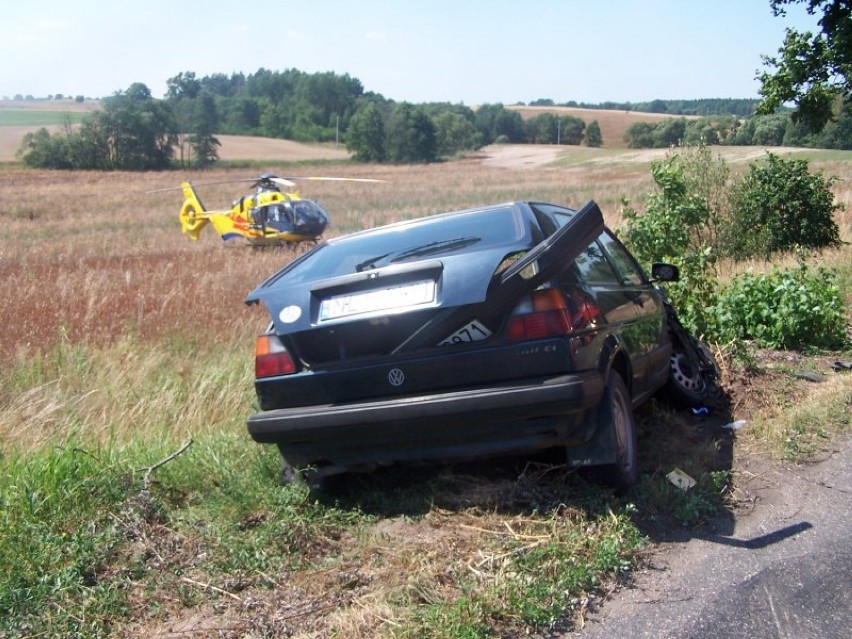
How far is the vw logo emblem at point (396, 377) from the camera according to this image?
4.64 m

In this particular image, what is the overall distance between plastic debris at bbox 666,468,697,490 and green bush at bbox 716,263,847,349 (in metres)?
3.62

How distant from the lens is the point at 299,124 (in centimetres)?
11994

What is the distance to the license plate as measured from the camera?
4.61m

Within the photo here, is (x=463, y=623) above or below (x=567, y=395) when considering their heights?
below

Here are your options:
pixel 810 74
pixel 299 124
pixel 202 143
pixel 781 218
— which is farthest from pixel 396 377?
pixel 299 124

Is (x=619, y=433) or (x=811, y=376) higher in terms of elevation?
(x=619, y=433)

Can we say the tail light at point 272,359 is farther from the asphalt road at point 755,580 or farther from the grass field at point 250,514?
the asphalt road at point 755,580

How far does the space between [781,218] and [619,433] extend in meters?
13.3

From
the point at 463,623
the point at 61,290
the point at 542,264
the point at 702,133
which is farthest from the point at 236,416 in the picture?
the point at 702,133

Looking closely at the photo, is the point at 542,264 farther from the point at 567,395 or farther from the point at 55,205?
the point at 55,205

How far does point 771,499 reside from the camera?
5.14m

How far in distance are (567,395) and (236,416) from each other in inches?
136

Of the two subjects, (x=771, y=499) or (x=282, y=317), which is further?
(x=771, y=499)

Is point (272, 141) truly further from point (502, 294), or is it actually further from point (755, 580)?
point (755, 580)
